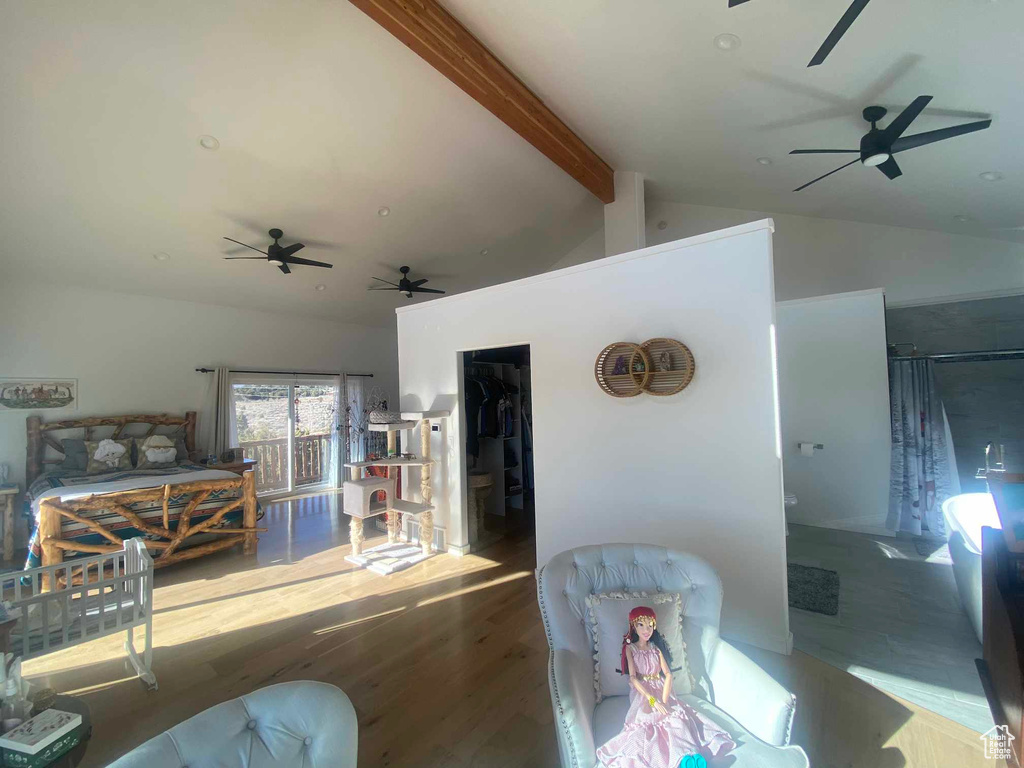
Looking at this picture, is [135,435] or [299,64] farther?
[135,435]

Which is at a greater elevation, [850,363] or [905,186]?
[905,186]

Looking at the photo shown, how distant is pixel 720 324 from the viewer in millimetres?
2688

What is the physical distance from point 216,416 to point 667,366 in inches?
234

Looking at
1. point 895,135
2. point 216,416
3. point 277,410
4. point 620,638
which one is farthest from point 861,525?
→ point 216,416

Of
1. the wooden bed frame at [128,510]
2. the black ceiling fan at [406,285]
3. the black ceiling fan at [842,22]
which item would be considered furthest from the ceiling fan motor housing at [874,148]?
the wooden bed frame at [128,510]

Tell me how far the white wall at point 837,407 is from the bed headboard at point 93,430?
284 inches

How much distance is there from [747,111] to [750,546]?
A: 9.76 ft

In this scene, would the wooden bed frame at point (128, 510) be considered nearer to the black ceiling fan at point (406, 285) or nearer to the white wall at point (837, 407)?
the black ceiling fan at point (406, 285)

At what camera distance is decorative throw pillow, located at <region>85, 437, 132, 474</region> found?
4781 mm

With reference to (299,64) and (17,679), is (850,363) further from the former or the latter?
(17,679)

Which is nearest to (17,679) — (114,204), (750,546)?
(750,546)

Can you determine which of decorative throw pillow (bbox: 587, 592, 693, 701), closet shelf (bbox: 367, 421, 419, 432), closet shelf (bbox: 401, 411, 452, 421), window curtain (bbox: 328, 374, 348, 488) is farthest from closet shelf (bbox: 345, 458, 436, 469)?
window curtain (bbox: 328, 374, 348, 488)

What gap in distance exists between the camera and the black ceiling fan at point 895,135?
8.09 ft

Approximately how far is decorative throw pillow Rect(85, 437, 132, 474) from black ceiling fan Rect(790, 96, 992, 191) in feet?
24.5
